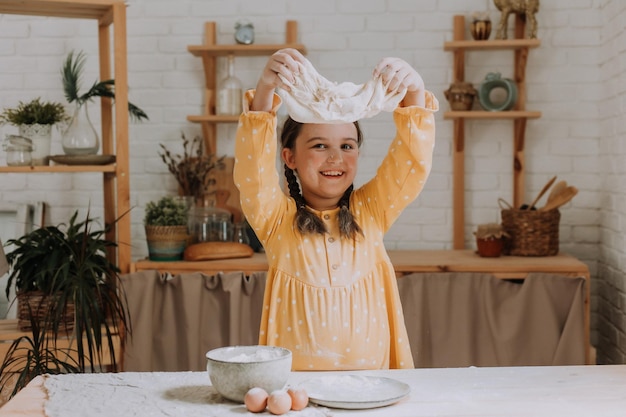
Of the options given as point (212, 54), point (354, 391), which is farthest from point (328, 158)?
point (212, 54)

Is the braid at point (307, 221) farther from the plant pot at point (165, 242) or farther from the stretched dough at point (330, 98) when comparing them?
the plant pot at point (165, 242)

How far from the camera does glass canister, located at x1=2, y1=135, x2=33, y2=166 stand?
10.0ft

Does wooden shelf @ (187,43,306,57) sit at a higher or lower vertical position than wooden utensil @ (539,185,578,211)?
higher

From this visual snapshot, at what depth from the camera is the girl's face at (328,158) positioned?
186 centimetres

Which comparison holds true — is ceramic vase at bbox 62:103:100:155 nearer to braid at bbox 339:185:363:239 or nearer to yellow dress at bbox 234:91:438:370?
yellow dress at bbox 234:91:438:370

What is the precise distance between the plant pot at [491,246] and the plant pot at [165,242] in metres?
1.27

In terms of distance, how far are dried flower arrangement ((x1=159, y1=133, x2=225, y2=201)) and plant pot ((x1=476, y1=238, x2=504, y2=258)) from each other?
1247mm

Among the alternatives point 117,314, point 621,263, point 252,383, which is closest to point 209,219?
point 117,314

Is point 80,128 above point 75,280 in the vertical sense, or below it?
above

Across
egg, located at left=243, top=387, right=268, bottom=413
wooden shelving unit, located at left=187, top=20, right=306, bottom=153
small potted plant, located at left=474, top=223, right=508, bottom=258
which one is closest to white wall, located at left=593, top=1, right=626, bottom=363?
small potted plant, located at left=474, top=223, right=508, bottom=258

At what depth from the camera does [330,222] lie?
1885 mm

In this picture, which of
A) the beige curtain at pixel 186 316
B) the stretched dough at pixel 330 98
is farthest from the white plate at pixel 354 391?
the beige curtain at pixel 186 316

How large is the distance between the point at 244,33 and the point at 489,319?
1675 mm

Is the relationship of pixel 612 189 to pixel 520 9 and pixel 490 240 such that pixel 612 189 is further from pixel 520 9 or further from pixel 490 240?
pixel 520 9
